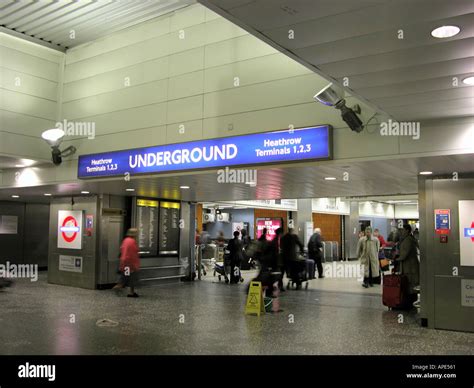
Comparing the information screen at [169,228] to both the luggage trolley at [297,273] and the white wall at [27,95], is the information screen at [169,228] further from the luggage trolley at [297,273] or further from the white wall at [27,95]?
the white wall at [27,95]

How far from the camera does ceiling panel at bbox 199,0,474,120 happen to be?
342 cm

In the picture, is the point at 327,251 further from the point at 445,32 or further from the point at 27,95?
the point at 445,32

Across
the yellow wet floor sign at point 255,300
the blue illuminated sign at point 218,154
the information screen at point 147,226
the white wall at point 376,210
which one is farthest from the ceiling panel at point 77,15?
the white wall at point 376,210

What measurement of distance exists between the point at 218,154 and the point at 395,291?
4363 millimetres

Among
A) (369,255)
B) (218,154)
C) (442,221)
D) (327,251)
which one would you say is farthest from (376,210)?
(218,154)

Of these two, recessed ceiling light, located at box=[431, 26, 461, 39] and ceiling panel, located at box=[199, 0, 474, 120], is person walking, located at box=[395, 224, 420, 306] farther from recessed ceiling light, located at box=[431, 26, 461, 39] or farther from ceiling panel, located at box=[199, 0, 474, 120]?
recessed ceiling light, located at box=[431, 26, 461, 39]

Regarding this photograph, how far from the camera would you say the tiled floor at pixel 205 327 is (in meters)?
5.97

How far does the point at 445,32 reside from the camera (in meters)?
3.69

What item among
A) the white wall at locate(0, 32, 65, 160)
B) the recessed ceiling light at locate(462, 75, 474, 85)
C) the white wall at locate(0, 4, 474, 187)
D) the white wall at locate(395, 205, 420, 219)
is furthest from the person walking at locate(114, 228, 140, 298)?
the white wall at locate(395, 205, 420, 219)

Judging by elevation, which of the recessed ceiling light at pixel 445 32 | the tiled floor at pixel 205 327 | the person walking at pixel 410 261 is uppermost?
the recessed ceiling light at pixel 445 32

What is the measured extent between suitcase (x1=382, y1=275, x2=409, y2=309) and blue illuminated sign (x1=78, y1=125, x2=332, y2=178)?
11.0ft

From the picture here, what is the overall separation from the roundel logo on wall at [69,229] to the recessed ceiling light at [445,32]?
34.7ft
